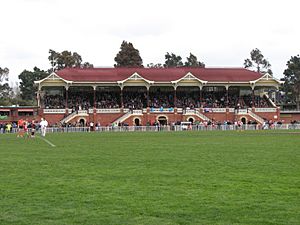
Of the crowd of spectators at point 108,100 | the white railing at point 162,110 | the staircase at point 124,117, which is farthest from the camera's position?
the crowd of spectators at point 108,100

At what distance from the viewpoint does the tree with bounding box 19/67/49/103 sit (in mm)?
117406

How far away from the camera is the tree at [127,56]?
10688 cm

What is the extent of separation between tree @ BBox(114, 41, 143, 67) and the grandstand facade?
2748cm

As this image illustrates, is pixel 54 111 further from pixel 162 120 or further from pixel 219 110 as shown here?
pixel 219 110

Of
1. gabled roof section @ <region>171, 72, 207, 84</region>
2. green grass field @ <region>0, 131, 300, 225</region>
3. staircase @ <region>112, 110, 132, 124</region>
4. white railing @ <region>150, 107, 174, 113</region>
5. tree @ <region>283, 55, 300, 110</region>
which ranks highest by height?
tree @ <region>283, 55, 300, 110</region>

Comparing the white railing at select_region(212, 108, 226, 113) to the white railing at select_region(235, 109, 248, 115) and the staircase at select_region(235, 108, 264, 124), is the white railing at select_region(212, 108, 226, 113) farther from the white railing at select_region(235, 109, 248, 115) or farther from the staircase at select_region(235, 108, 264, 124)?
the white railing at select_region(235, 109, 248, 115)

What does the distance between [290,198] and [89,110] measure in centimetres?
6100

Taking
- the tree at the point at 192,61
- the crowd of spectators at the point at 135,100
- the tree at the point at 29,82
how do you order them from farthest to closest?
the tree at the point at 192,61
the tree at the point at 29,82
the crowd of spectators at the point at 135,100

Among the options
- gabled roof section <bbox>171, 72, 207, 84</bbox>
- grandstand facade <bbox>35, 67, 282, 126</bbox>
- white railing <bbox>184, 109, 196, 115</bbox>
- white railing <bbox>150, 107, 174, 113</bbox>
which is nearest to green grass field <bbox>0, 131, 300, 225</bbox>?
grandstand facade <bbox>35, 67, 282, 126</bbox>

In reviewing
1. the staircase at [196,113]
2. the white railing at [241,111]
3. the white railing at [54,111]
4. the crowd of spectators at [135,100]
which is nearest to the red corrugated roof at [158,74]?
the crowd of spectators at [135,100]

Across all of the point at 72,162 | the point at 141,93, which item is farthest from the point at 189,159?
the point at 141,93

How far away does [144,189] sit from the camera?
11.9 meters

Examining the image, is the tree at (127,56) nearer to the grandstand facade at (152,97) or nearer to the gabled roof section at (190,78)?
the grandstand facade at (152,97)

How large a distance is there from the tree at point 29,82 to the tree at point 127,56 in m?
19.2
